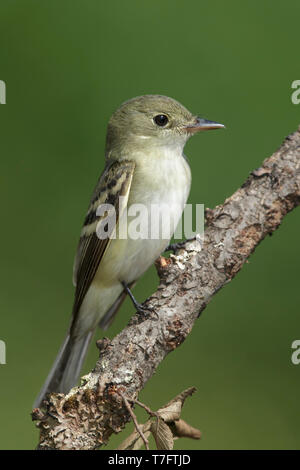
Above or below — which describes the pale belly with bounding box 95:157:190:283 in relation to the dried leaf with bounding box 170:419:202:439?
above

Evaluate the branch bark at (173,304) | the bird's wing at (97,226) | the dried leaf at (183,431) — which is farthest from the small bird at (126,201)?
the dried leaf at (183,431)

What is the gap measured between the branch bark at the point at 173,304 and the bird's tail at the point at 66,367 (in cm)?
81

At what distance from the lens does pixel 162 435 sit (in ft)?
6.12

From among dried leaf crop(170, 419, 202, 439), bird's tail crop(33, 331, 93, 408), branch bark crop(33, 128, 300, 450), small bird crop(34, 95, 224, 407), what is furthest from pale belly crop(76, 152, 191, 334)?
dried leaf crop(170, 419, 202, 439)

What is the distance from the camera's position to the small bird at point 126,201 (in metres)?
2.93

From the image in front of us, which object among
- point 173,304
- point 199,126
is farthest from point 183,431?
point 199,126

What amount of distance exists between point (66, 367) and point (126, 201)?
909mm

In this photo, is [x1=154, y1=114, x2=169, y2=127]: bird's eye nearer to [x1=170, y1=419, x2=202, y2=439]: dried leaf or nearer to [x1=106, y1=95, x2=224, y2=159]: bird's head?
[x1=106, y1=95, x2=224, y2=159]: bird's head

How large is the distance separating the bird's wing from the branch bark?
0.52 m

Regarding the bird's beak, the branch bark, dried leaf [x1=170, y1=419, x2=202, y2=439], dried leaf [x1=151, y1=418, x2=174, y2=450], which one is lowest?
dried leaf [x1=151, y1=418, x2=174, y2=450]

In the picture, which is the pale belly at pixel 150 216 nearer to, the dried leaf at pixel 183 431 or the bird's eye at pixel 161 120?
the bird's eye at pixel 161 120

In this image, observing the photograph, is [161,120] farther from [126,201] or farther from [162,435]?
[162,435]

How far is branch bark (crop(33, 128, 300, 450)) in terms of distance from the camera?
2.06 m
